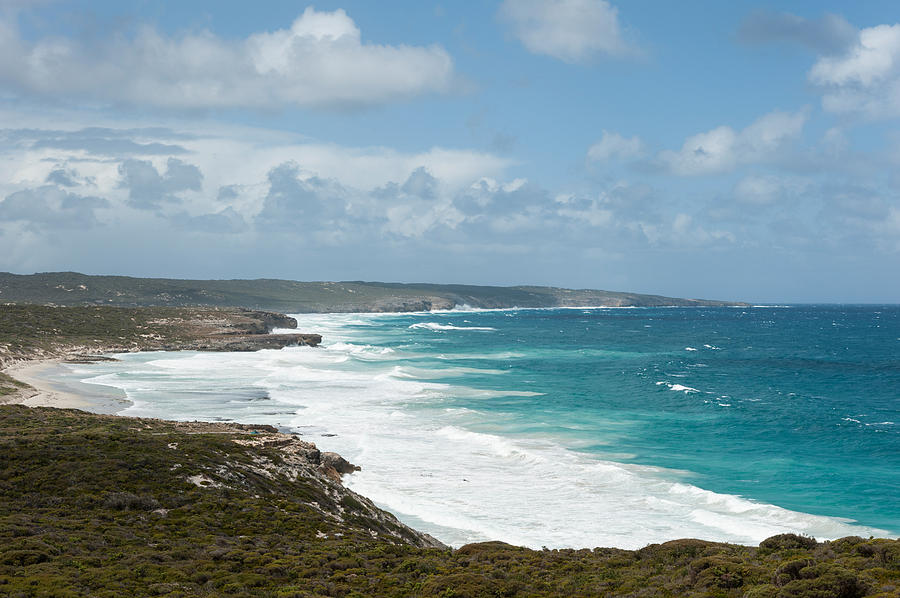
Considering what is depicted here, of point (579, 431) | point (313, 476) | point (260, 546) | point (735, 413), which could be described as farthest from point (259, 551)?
point (735, 413)

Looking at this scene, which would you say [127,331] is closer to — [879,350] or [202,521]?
[202,521]

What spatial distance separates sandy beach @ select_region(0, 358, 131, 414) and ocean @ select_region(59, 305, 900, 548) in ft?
5.83

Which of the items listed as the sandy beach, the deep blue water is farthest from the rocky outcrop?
the sandy beach

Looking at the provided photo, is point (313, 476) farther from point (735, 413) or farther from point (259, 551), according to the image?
point (735, 413)

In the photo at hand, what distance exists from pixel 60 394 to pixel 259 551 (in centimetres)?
3502

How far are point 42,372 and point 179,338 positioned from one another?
Result: 33450 mm

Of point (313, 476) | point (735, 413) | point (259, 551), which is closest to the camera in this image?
point (259, 551)

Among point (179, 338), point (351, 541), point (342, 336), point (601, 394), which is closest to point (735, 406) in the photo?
point (601, 394)

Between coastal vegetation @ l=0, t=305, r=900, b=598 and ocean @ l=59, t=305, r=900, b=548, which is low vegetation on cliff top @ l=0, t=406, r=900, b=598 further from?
ocean @ l=59, t=305, r=900, b=548

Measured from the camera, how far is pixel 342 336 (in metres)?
117

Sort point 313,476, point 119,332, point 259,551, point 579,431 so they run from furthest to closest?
point 119,332
point 579,431
point 313,476
point 259,551

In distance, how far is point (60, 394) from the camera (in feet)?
149

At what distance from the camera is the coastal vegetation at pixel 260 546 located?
1393cm

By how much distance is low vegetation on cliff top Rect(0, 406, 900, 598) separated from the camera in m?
13.9
